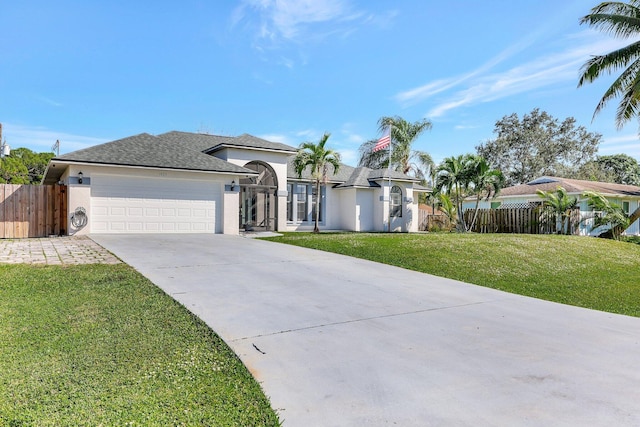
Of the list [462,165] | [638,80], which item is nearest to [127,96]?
[462,165]

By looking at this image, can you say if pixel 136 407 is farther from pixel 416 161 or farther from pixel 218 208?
pixel 416 161

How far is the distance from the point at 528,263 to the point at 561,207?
1092 centimetres

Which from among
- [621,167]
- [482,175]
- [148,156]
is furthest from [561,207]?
[621,167]

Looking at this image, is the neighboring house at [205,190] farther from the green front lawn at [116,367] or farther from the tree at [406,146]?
the green front lawn at [116,367]

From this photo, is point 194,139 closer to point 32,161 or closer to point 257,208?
point 257,208

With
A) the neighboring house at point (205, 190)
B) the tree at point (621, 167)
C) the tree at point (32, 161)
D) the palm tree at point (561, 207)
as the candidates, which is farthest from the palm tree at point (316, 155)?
the tree at point (621, 167)

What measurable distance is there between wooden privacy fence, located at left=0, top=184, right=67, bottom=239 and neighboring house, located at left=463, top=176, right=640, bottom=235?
71.8 feet

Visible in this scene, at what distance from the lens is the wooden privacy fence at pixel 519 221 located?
18.8 metres

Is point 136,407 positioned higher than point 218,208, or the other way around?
point 218,208

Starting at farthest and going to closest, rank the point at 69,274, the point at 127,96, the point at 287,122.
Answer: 1. the point at 287,122
2. the point at 127,96
3. the point at 69,274

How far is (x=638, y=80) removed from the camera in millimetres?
15570

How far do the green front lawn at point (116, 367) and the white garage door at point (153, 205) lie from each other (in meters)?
9.95

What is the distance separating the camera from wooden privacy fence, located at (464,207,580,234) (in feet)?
61.7

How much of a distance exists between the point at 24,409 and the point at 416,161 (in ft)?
95.2
